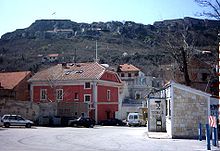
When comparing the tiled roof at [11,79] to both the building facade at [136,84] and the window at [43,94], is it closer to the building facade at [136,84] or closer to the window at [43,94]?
the window at [43,94]

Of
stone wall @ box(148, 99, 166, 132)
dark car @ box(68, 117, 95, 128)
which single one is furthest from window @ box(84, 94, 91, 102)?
stone wall @ box(148, 99, 166, 132)

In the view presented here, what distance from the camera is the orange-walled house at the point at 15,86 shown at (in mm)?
69625

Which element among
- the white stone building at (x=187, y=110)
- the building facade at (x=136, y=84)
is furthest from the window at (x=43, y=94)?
the white stone building at (x=187, y=110)

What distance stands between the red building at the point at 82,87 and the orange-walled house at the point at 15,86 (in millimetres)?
4367

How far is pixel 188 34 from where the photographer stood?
44.4m

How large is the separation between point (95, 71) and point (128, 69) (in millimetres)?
54784

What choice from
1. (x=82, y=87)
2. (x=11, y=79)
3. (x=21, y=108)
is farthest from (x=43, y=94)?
(x=21, y=108)

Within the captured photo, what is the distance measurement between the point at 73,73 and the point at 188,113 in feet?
125

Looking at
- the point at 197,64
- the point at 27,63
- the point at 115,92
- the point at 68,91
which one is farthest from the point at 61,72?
the point at 27,63

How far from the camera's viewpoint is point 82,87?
64188 millimetres

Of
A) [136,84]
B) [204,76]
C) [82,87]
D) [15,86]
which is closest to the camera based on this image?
[204,76]

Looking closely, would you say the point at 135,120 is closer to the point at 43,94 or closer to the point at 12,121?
the point at 12,121

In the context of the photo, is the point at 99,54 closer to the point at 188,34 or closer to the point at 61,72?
the point at 61,72

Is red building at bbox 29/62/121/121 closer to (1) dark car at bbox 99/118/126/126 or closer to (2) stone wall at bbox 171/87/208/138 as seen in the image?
(1) dark car at bbox 99/118/126/126
